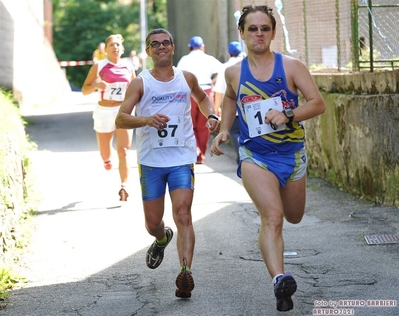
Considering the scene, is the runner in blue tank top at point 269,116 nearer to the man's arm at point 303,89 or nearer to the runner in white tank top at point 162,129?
the man's arm at point 303,89

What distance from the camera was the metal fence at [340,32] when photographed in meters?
10.9

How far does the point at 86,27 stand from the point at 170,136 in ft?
190

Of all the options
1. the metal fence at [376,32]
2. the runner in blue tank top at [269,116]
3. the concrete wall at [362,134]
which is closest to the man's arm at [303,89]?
the runner in blue tank top at [269,116]

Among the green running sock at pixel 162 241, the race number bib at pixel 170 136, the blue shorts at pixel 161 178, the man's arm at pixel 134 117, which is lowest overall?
the green running sock at pixel 162 241

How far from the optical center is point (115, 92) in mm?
11164

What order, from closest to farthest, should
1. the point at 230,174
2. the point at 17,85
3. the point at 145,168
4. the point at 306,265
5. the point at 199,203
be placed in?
the point at 145,168 → the point at 306,265 → the point at 199,203 → the point at 230,174 → the point at 17,85

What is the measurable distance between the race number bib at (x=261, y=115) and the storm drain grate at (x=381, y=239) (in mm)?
2539

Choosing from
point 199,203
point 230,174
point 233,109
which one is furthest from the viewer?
point 230,174

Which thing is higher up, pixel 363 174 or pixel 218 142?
pixel 218 142

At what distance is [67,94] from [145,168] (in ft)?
116

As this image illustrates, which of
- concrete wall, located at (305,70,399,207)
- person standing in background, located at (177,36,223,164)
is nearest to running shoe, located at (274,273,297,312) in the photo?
concrete wall, located at (305,70,399,207)

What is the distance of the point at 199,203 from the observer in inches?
435

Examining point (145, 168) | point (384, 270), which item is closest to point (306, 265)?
point (384, 270)

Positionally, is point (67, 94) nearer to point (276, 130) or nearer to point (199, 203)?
point (199, 203)
